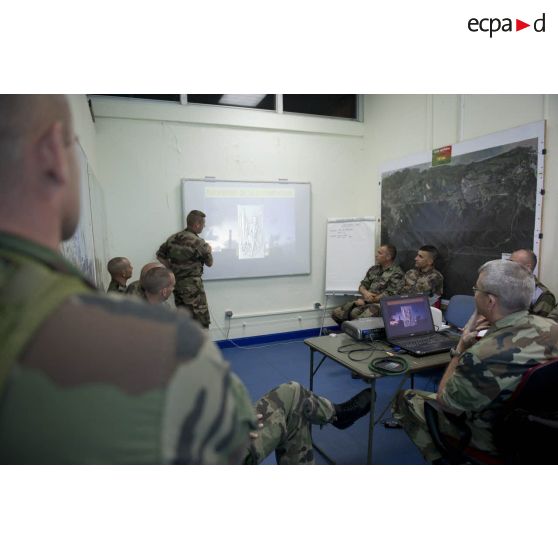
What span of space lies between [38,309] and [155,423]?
189mm

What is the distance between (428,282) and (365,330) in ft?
5.46

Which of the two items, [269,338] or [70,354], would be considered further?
[269,338]

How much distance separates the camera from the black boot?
1798 millimetres

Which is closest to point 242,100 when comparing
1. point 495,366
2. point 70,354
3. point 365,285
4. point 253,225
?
point 253,225

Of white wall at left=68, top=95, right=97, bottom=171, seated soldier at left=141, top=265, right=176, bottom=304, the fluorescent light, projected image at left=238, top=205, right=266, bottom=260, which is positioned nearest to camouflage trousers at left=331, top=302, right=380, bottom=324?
projected image at left=238, top=205, right=266, bottom=260

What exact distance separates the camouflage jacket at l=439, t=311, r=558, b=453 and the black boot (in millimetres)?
507

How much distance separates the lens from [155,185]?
387 centimetres

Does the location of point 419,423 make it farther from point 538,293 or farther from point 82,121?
point 82,121

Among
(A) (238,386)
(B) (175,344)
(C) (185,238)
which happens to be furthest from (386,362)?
(C) (185,238)

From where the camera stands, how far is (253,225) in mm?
4285

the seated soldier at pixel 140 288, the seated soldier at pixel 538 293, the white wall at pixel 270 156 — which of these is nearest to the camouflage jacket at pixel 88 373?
the seated soldier at pixel 140 288

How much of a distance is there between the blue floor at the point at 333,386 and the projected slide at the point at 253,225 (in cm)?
94
